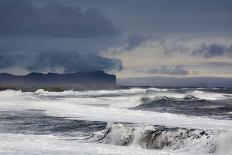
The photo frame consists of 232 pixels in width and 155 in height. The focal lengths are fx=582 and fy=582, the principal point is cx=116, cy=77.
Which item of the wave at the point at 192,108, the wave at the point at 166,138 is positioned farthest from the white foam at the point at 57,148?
the wave at the point at 192,108

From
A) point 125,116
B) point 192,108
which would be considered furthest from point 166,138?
point 192,108

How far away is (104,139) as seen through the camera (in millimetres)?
24266

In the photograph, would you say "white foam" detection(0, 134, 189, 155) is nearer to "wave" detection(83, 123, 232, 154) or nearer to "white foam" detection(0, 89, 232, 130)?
"wave" detection(83, 123, 232, 154)

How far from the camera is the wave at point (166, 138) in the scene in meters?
21.2

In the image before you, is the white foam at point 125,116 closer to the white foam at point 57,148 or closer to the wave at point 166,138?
the wave at point 166,138

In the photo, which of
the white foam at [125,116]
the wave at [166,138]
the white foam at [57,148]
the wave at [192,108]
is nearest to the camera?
the white foam at [57,148]

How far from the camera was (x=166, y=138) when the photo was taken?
75.5 ft

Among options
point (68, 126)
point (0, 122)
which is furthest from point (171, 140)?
point (0, 122)

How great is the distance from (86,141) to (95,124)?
8438 millimetres

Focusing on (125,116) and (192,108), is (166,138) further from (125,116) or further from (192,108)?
(192,108)

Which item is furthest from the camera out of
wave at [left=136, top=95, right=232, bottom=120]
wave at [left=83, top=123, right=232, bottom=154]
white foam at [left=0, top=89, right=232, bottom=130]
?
wave at [left=136, top=95, right=232, bottom=120]

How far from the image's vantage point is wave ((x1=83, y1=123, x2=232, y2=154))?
21.2m

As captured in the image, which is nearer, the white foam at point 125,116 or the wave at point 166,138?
the wave at point 166,138

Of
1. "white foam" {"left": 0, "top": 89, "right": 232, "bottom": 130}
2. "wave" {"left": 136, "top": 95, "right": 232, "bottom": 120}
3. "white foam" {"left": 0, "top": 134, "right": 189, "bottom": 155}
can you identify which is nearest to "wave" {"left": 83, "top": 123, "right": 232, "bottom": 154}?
"white foam" {"left": 0, "top": 134, "right": 189, "bottom": 155}
